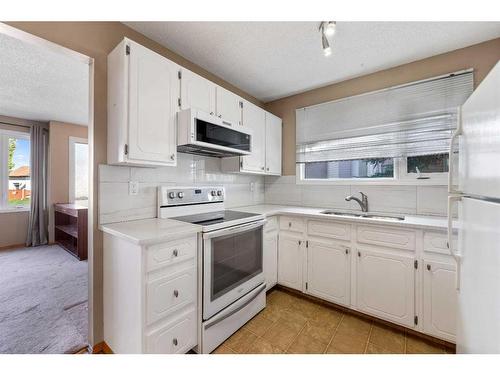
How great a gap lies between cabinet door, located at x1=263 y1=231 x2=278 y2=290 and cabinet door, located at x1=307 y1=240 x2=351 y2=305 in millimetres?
359

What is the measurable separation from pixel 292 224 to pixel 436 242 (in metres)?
1.17

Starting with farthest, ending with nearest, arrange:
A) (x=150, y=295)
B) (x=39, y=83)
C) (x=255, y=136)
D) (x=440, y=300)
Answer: (x=39, y=83), (x=255, y=136), (x=440, y=300), (x=150, y=295)

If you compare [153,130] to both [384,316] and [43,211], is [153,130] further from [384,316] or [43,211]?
[43,211]

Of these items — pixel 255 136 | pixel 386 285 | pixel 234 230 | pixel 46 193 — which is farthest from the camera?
A: pixel 46 193

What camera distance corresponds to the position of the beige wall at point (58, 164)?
4.15 m

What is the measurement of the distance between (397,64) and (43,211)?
5.92 meters

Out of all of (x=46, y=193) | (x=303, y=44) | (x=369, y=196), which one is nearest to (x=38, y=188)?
(x=46, y=193)

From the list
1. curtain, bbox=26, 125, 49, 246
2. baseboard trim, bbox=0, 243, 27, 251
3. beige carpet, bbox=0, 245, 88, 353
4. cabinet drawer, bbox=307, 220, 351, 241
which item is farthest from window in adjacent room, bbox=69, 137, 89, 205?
cabinet drawer, bbox=307, 220, 351, 241

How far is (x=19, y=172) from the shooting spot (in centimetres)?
409

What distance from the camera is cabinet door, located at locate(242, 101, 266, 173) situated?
241cm

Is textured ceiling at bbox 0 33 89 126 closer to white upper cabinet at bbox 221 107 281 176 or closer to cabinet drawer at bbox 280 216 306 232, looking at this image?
white upper cabinet at bbox 221 107 281 176

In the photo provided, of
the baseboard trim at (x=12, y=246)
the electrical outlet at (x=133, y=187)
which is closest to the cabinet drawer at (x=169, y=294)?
the electrical outlet at (x=133, y=187)

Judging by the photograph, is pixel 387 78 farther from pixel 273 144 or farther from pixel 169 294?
pixel 169 294

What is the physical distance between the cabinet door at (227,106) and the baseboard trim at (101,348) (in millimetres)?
1990
